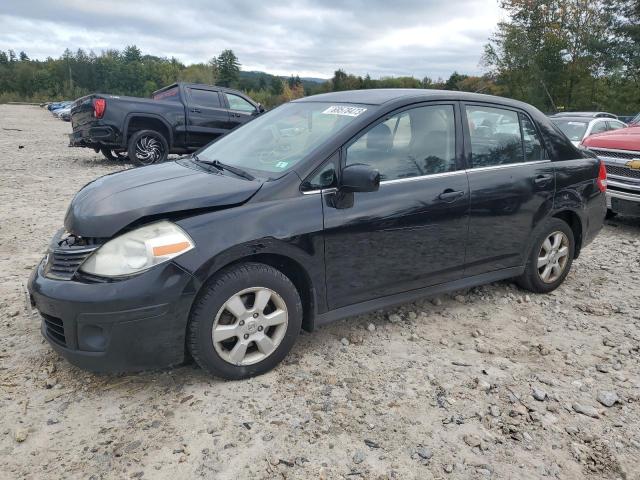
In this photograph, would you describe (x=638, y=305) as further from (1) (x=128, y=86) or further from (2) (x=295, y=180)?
(1) (x=128, y=86)

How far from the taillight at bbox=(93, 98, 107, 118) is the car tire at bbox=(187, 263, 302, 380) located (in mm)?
8665

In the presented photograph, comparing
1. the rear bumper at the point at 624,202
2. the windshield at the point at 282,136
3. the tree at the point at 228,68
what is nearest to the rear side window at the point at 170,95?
the windshield at the point at 282,136

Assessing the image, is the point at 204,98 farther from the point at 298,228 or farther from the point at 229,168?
the point at 298,228

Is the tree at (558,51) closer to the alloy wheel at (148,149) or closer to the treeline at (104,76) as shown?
the alloy wheel at (148,149)

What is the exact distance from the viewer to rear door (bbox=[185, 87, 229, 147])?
11125mm

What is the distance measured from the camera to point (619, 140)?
7.13 metres

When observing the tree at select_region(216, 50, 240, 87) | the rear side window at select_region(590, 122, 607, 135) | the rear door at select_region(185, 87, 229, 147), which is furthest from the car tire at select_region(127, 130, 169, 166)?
the tree at select_region(216, 50, 240, 87)

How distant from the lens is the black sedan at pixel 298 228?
2.68m

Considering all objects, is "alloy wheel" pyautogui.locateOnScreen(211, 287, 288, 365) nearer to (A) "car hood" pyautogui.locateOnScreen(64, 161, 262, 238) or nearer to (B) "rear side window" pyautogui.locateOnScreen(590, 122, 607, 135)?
(A) "car hood" pyautogui.locateOnScreen(64, 161, 262, 238)

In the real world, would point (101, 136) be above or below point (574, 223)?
above

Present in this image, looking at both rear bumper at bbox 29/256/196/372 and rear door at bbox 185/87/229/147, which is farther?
rear door at bbox 185/87/229/147

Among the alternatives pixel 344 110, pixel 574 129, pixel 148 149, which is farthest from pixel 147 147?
pixel 574 129

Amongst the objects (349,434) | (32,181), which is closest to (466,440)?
(349,434)

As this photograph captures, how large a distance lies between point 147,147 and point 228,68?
99.7 m
